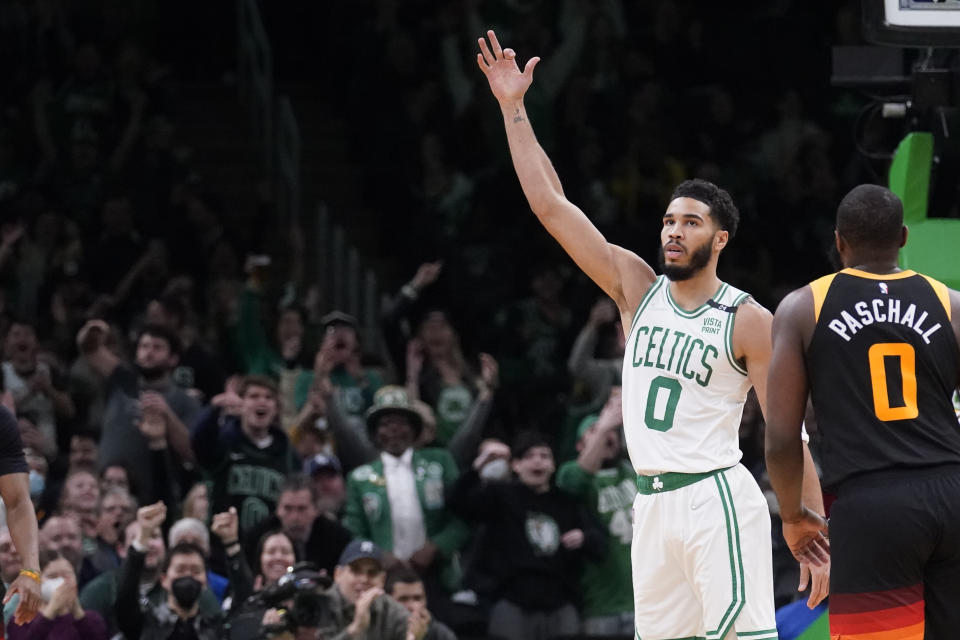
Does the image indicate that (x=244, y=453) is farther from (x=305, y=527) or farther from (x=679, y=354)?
(x=679, y=354)

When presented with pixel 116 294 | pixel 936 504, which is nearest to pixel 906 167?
pixel 936 504

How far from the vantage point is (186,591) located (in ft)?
31.4

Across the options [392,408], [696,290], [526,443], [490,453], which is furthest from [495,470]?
[696,290]

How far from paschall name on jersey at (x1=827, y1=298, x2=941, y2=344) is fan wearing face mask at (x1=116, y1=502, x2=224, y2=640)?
191 inches

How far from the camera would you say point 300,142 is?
18172 mm

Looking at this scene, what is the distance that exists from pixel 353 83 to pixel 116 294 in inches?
163

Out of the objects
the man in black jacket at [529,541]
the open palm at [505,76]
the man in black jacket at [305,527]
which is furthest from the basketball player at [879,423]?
the man in black jacket at [529,541]

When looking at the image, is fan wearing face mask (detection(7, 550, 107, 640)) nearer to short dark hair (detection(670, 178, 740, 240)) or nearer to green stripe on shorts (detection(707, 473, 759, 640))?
green stripe on shorts (detection(707, 473, 759, 640))

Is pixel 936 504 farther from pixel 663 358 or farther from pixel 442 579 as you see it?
pixel 442 579

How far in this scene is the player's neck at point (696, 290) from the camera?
6.56 metres

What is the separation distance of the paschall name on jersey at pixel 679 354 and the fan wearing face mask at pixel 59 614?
14.0 ft

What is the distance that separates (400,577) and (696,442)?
12.8ft

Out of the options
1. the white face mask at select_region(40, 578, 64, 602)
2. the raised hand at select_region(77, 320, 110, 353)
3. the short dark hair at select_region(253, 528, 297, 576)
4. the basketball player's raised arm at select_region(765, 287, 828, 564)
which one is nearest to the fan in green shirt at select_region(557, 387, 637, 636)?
the short dark hair at select_region(253, 528, 297, 576)

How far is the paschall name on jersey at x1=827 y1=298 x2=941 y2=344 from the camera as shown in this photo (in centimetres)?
577
